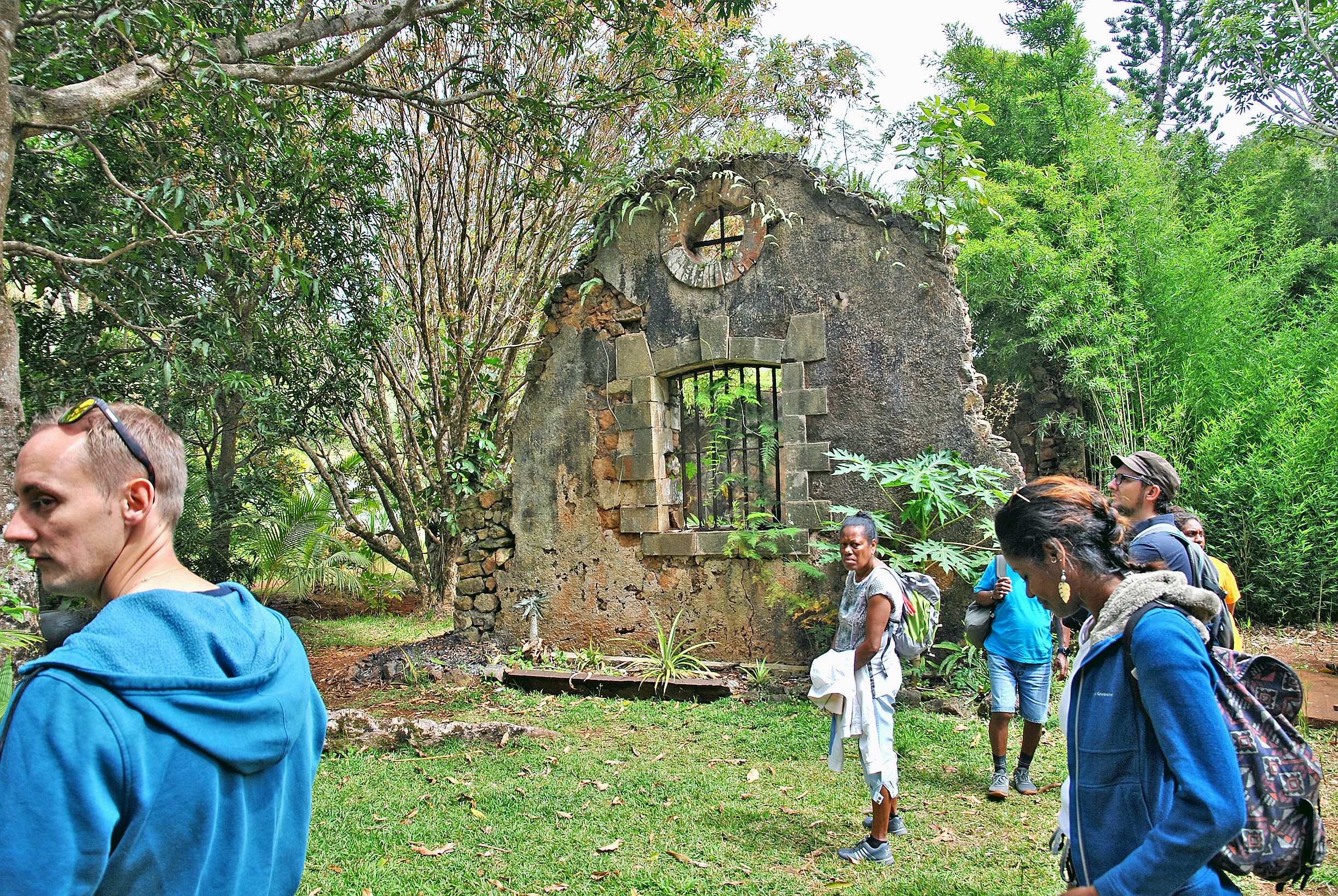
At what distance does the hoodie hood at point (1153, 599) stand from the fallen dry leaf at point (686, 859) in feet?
9.08

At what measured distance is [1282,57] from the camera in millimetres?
12297

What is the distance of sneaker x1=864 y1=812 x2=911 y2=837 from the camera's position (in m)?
4.11

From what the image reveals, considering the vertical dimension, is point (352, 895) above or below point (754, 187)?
below

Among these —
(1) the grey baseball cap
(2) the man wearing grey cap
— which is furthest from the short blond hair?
(1) the grey baseball cap

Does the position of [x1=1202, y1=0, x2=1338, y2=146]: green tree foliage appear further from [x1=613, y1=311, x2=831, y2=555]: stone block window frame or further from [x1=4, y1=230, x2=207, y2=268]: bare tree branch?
[x1=4, y1=230, x2=207, y2=268]: bare tree branch

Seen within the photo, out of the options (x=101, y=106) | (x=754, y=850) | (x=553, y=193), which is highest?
(x=553, y=193)

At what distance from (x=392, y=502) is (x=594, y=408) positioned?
17.3ft

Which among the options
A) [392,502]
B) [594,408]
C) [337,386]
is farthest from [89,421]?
[392,502]

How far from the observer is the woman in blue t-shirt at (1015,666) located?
4.44 meters

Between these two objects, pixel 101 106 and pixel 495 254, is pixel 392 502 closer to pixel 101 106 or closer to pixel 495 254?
pixel 495 254

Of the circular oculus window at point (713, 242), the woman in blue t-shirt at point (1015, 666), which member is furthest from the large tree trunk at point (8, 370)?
the woman in blue t-shirt at point (1015, 666)

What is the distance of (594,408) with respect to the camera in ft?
25.8

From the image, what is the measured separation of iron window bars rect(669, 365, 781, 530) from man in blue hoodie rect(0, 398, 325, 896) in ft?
20.0

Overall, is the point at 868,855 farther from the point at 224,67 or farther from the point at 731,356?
the point at 224,67
